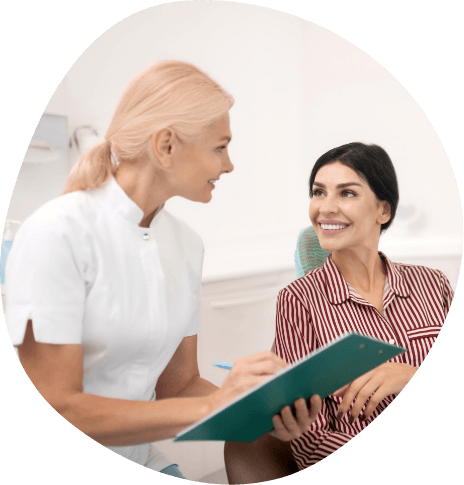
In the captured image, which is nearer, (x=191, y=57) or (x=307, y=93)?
(x=191, y=57)

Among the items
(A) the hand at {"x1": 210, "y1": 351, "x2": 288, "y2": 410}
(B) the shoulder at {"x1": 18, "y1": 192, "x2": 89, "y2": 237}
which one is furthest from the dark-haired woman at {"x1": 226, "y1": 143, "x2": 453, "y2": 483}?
(B) the shoulder at {"x1": 18, "y1": 192, "x2": 89, "y2": 237}

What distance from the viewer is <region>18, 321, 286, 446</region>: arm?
58.8 inches

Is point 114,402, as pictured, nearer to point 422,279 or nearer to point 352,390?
point 352,390

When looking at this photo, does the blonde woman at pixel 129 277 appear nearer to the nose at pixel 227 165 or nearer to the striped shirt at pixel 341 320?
the nose at pixel 227 165

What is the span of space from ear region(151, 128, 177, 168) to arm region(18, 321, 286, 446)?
0.50m

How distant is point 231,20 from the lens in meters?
1.75

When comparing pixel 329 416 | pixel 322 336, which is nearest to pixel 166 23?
Answer: pixel 322 336

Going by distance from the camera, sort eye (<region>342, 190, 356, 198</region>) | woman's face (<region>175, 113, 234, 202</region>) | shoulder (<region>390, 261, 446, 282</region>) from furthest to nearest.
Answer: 1. shoulder (<region>390, 261, 446, 282</region>)
2. eye (<region>342, 190, 356, 198</region>)
3. woman's face (<region>175, 113, 234, 202</region>)

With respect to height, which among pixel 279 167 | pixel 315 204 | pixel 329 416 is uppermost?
pixel 279 167

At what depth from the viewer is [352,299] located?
1737 millimetres

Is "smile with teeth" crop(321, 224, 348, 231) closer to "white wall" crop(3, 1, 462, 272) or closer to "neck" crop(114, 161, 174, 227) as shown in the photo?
"white wall" crop(3, 1, 462, 272)

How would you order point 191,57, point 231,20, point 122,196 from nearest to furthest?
point 122,196, point 191,57, point 231,20

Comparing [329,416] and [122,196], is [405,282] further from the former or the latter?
[122,196]

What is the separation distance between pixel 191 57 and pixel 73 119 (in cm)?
35
